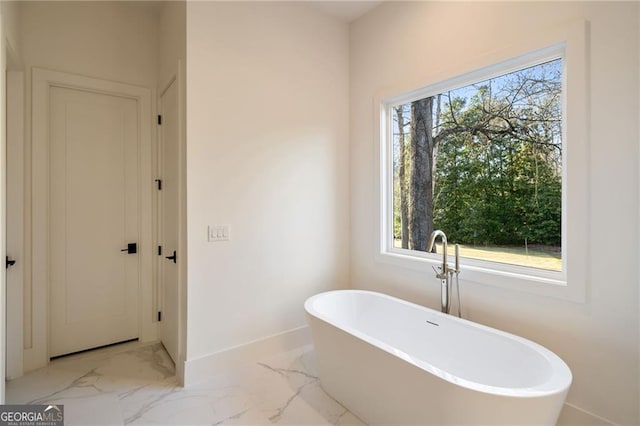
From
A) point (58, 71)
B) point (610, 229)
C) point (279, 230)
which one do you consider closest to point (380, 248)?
point (279, 230)

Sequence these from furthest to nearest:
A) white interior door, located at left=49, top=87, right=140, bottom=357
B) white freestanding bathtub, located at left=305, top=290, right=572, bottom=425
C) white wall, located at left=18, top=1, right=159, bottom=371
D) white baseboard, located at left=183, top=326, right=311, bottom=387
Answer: white interior door, located at left=49, top=87, right=140, bottom=357 < white wall, located at left=18, top=1, right=159, bottom=371 < white baseboard, located at left=183, top=326, right=311, bottom=387 < white freestanding bathtub, located at left=305, top=290, right=572, bottom=425

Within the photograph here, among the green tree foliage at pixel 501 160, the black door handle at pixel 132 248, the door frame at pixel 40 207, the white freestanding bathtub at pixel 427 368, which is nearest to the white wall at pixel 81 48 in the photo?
the door frame at pixel 40 207

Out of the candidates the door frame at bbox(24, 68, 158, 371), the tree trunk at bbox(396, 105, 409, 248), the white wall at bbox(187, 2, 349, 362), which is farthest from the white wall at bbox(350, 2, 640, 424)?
the door frame at bbox(24, 68, 158, 371)

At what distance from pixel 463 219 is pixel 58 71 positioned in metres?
3.34

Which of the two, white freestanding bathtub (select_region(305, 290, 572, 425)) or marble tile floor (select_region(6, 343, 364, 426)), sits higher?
white freestanding bathtub (select_region(305, 290, 572, 425))

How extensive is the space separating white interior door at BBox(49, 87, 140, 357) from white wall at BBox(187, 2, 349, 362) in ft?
3.40

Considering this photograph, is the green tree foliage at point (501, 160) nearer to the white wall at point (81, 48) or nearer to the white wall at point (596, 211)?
the white wall at point (596, 211)

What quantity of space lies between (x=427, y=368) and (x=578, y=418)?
3.28ft

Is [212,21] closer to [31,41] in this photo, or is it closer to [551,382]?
[31,41]

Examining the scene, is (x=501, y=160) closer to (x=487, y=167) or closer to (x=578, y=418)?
(x=487, y=167)

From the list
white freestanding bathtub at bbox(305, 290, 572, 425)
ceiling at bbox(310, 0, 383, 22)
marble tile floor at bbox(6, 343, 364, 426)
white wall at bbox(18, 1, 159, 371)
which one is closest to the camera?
white freestanding bathtub at bbox(305, 290, 572, 425)

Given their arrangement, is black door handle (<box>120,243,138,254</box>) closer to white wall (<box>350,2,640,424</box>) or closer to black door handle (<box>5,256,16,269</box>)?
black door handle (<box>5,256,16,269</box>)

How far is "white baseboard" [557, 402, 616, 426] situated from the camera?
5.10 ft

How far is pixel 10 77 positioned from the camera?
2205 mm
